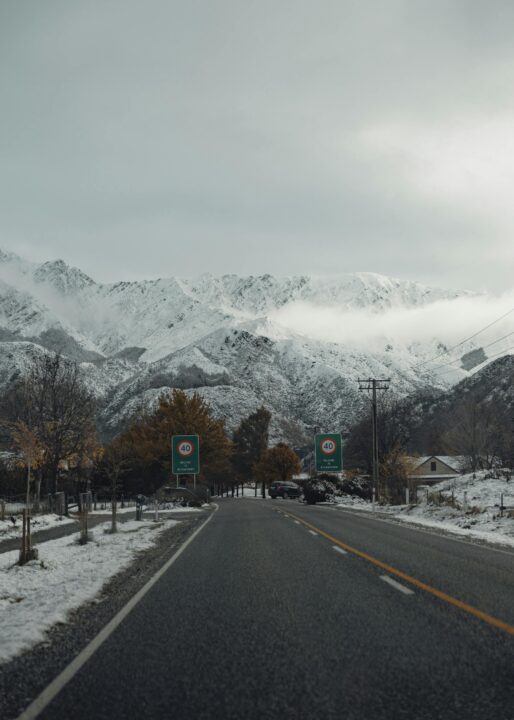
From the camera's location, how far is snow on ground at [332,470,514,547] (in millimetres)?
23870

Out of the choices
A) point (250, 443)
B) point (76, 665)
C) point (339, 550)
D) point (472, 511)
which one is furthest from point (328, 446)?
point (250, 443)

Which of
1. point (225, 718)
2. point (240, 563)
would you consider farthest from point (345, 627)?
point (240, 563)

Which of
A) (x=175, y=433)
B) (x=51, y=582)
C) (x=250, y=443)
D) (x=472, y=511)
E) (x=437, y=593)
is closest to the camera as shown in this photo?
(x=437, y=593)

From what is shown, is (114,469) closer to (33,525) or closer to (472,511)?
(33,525)

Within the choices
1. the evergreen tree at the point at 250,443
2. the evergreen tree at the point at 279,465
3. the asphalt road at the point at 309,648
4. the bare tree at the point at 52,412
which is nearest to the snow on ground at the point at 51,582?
the asphalt road at the point at 309,648

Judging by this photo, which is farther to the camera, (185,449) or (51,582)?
(185,449)

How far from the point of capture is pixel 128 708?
4.99 m

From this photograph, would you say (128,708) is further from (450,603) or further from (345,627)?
(450,603)

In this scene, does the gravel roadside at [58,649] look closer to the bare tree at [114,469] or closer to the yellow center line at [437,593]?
the yellow center line at [437,593]

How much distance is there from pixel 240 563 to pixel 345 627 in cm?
636

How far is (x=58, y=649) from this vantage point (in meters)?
6.88

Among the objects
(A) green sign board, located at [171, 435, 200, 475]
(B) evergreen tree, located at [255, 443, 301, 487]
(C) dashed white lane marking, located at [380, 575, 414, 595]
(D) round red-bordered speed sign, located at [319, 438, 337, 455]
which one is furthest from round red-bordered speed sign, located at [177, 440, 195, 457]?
(B) evergreen tree, located at [255, 443, 301, 487]

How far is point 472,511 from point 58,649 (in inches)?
1039

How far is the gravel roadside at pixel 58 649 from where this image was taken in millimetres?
5367
